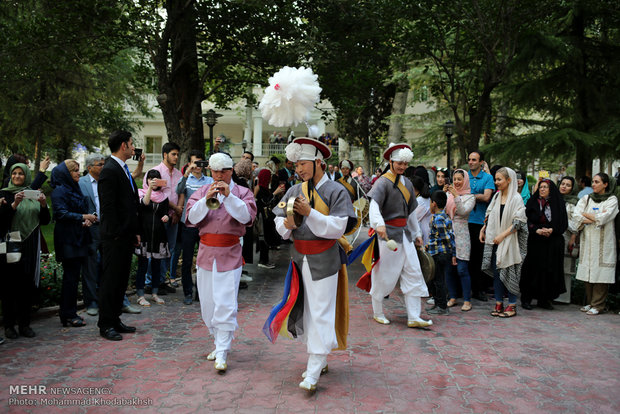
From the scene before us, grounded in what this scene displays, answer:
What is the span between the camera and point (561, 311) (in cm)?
775

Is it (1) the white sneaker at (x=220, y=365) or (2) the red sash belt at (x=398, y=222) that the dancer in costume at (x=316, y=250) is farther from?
(2) the red sash belt at (x=398, y=222)

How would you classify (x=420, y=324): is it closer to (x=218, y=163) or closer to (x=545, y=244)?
(x=545, y=244)

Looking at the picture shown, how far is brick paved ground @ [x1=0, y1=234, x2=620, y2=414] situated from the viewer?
434 centimetres

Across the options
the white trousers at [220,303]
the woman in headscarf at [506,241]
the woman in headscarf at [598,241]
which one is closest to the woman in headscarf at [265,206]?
the woman in headscarf at [506,241]

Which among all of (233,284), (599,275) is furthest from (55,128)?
(599,275)

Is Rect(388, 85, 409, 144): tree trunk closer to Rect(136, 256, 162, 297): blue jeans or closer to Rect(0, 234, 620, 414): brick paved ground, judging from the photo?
Rect(136, 256, 162, 297): blue jeans

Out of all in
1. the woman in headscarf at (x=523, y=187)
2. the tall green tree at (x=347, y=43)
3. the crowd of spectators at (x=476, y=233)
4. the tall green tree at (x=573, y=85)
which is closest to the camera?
the crowd of spectators at (x=476, y=233)

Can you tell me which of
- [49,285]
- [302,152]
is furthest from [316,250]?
[49,285]

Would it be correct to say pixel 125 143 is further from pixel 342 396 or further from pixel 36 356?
pixel 342 396

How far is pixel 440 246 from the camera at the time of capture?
745cm

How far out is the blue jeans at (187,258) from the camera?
765 cm

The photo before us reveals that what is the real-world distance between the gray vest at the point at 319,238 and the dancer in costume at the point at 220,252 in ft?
2.15

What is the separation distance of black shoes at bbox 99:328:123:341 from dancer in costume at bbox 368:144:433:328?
10.3ft

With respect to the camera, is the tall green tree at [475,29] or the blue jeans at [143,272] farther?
the tall green tree at [475,29]
